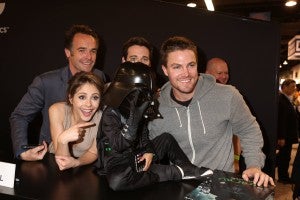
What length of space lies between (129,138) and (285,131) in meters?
3.27

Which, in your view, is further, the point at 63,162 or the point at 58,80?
the point at 58,80

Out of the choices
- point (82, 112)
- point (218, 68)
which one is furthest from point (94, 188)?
point (218, 68)

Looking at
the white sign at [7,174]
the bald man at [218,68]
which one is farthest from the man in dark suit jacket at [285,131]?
the white sign at [7,174]

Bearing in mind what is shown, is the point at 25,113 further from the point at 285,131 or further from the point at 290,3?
the point at 290,3

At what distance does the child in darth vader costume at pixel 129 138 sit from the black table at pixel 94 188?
41 millimetres

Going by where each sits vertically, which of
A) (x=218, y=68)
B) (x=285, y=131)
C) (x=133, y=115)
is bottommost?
(x=285, y=131)

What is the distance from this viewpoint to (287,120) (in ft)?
13.3

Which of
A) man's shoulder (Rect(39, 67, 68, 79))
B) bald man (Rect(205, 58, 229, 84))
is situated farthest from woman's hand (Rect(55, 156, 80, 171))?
bald man (Rect(205, 58, 229, 84))

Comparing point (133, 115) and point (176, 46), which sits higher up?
point (176, 46)

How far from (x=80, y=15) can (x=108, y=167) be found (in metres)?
1.69

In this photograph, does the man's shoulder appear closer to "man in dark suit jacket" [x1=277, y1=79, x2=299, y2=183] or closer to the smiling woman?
the smiling woman

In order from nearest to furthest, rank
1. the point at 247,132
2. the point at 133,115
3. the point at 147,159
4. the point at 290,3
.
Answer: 1. the point at 133,115
2. the point at 147,159
3. the point at 247,132
4. the point at 290,3

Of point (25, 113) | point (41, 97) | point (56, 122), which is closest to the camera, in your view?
point (56, 122)

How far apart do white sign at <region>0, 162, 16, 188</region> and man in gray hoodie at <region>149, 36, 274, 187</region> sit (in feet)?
2.40
